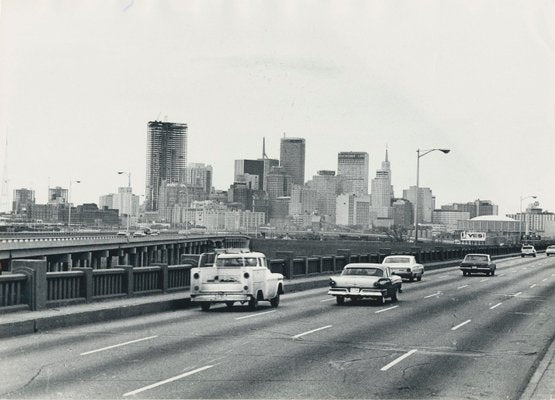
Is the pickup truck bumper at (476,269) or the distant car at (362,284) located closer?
the distant car at (362,284)

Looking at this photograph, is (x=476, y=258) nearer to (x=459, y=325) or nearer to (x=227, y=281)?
(x=227, y=281)

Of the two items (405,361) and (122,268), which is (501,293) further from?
(405,361)

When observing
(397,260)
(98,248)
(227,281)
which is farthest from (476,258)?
(98,248)

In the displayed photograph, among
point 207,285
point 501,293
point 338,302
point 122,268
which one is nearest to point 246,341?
point 207,285

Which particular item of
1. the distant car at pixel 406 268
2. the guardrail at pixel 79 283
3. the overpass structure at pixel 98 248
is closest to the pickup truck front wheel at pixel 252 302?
the guardrail at pixel 79 283

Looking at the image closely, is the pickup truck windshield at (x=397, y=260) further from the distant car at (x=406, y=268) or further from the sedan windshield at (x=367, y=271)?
the sedan windshield at (x=367, y=271)

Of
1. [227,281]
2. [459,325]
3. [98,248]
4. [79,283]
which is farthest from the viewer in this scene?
[98,248]
